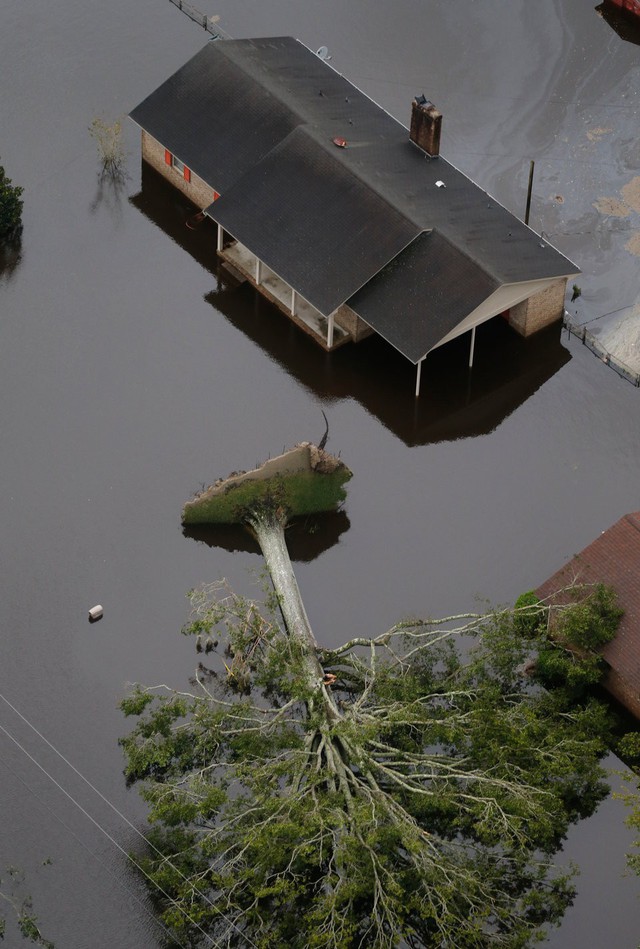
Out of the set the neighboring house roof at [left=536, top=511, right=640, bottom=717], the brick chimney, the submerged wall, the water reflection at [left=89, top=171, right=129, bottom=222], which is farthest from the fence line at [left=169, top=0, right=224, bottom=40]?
the neighboring house roof at [left=536, top=511, right=640, bottom=717]

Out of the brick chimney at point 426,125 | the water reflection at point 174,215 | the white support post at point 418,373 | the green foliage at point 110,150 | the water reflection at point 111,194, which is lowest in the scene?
the white support post at point 418,373

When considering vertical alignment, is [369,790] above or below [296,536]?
below

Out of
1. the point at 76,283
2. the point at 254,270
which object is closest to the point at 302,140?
the point at 254,270

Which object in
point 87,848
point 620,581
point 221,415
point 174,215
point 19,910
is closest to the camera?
point 19,910

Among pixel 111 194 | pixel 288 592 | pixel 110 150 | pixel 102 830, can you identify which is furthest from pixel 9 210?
pixel 102 830

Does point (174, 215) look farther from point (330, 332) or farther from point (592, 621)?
point (592, 621)

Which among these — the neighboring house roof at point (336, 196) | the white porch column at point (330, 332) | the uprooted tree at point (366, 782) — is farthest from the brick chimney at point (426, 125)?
the uprooted tree at point (366, 782)

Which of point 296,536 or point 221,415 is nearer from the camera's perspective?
point 296,536

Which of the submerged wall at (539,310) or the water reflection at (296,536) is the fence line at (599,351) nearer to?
the submerged wall at (539,310)
